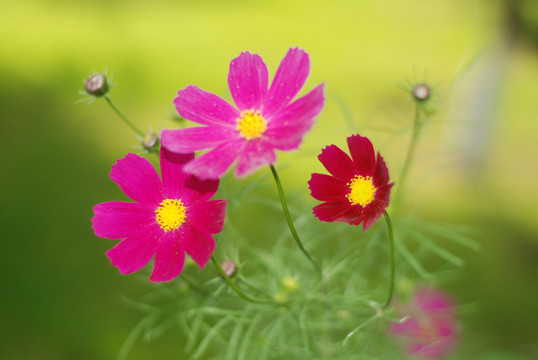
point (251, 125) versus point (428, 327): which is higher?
point (251, 125)

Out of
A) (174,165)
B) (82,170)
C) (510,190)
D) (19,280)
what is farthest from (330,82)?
(174,165)

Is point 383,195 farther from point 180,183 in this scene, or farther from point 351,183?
point 180,183

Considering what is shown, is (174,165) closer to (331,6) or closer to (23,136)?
(23,136)

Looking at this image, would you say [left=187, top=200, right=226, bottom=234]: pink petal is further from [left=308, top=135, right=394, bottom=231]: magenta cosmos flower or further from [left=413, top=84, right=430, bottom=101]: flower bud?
[left=413, top=84, right=430, bottom=101]: flower bud

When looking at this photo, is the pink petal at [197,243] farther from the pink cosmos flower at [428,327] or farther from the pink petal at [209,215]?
the pink cosmos flower at [428,327]

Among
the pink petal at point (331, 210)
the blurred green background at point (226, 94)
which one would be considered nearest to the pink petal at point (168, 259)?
the pink petal at point (331, 210)

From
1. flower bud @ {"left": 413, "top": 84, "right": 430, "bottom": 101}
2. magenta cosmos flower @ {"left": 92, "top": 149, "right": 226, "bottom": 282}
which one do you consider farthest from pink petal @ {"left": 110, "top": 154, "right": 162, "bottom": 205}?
flower bud @ {"left": 413, "top": 84, "right": 430, "bottom": 101}

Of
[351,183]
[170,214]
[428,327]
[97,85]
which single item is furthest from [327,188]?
[428,327]
